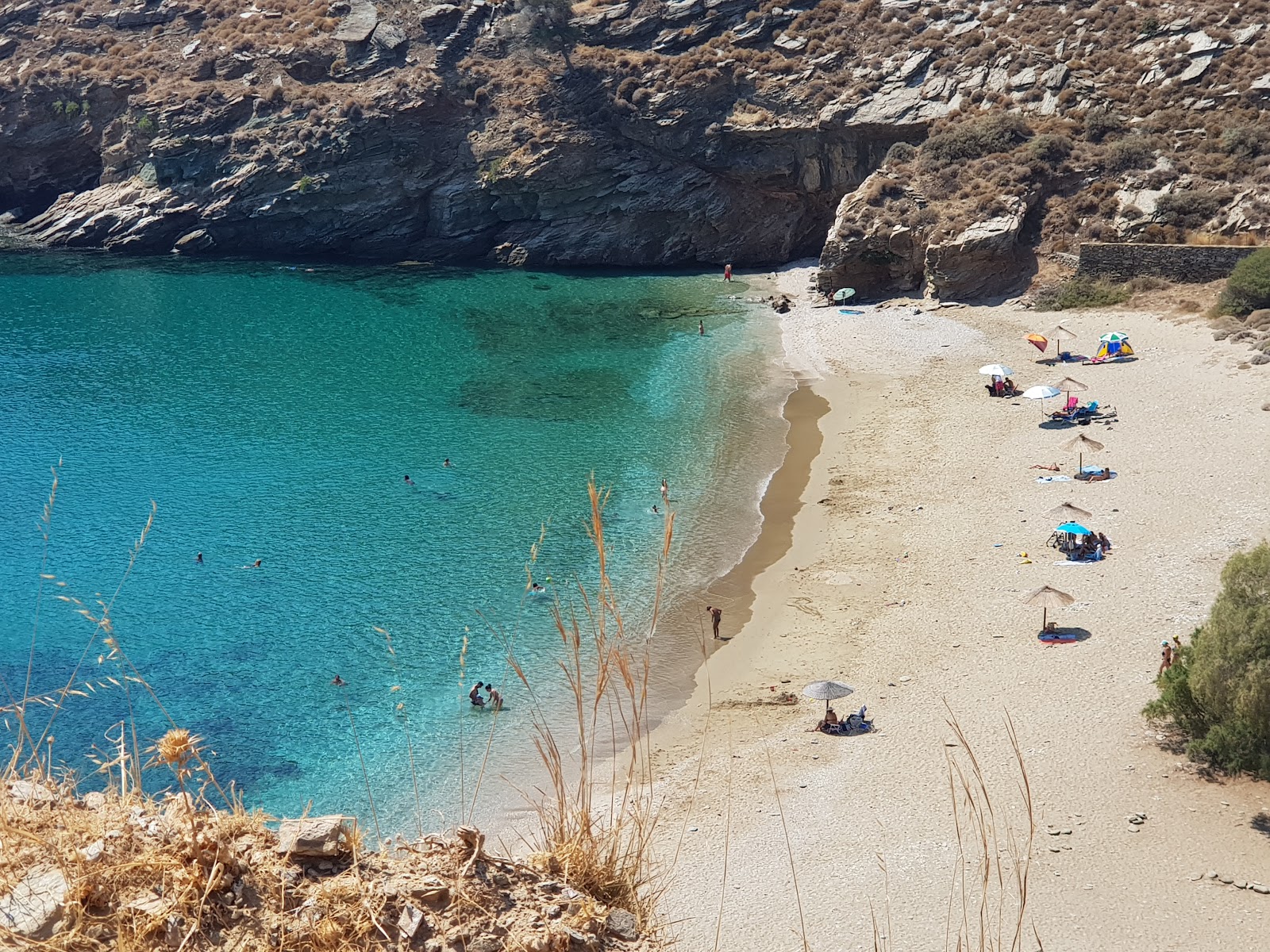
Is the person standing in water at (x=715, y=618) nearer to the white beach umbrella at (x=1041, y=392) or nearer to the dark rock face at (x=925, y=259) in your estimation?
the white beach umbrella at (x=1041, y=392)

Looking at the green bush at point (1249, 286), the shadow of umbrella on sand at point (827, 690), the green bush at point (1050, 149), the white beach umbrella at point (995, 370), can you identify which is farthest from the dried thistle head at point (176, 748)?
the green bush at point (1050, 149)

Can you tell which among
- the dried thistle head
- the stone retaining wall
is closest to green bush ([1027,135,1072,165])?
the stone retaining wall

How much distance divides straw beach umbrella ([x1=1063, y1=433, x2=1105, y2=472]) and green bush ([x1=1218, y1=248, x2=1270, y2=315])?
13.2 m

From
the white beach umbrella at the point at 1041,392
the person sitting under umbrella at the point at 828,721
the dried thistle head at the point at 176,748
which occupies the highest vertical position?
the dried thistle head at the point at 176,748

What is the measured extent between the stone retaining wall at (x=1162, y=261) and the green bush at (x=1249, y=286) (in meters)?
2.76

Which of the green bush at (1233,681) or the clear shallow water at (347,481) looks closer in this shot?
the green bush at (1233,681)

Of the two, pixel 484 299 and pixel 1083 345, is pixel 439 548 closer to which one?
pixel 1083 345

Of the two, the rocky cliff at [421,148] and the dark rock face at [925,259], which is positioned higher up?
the rocky cliff at [421,148]

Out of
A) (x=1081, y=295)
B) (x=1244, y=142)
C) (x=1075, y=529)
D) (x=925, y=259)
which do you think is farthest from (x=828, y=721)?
(x=1244, y=142)

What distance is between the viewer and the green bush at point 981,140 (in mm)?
53531

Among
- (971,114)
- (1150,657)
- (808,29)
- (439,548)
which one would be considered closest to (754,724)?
(1150,657)

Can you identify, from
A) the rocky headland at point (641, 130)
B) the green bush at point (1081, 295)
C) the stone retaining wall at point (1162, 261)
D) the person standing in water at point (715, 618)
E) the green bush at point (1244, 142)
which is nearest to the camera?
the person standing in water at point (715, 618)

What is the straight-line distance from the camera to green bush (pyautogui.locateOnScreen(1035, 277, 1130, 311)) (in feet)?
151

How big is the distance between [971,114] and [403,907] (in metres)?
59.1
